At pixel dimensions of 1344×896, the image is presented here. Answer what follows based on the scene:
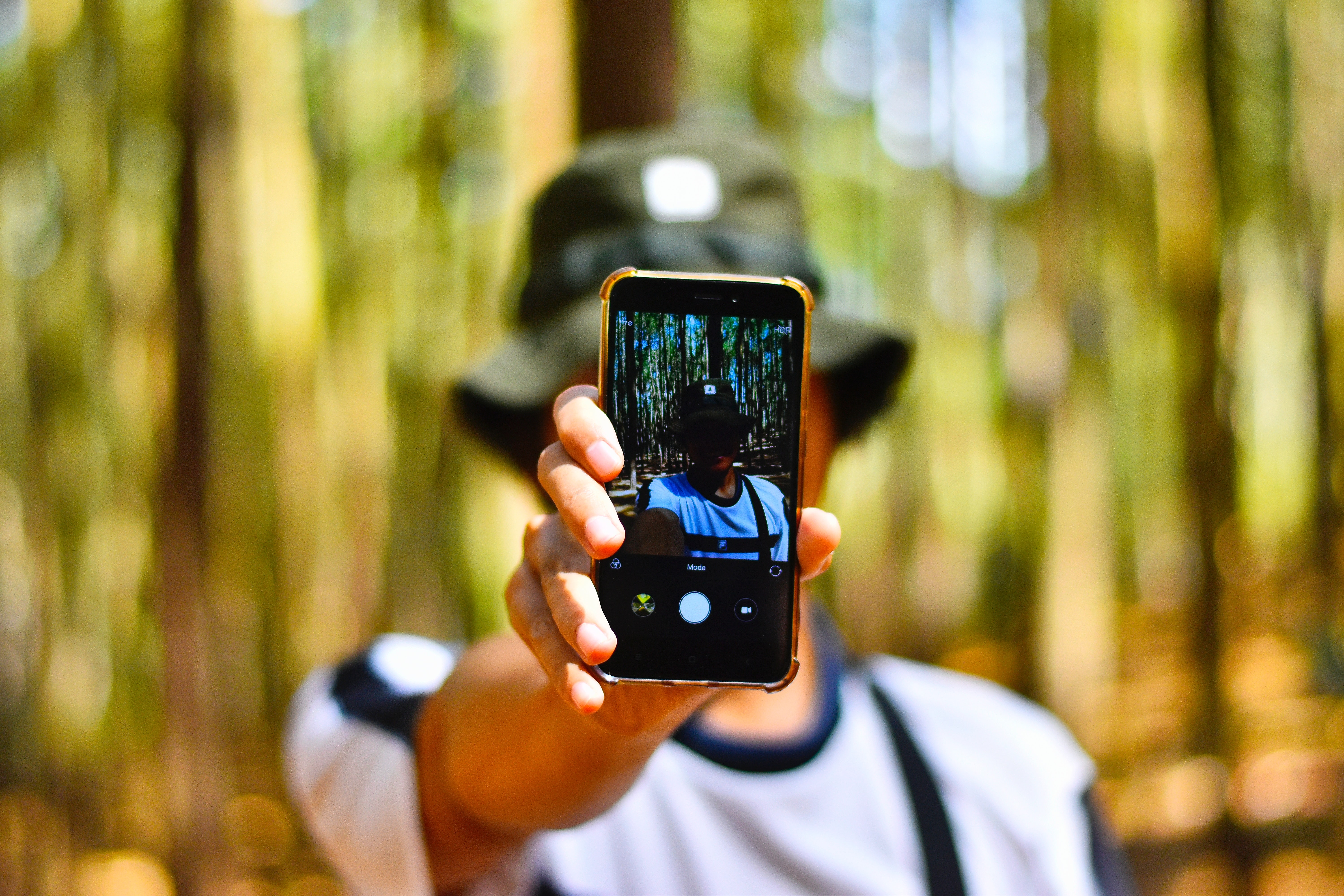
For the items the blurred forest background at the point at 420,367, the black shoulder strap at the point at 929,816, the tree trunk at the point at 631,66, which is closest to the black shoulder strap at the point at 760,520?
the black shoulder strap at the point at 929,816

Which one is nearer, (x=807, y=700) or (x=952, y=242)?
(x=807, y=700)

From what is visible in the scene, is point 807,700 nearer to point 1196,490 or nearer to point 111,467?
point 1196,490

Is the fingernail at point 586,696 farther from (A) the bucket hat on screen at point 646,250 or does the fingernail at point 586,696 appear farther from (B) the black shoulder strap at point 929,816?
(B) the black shoulder strap at point 929,816

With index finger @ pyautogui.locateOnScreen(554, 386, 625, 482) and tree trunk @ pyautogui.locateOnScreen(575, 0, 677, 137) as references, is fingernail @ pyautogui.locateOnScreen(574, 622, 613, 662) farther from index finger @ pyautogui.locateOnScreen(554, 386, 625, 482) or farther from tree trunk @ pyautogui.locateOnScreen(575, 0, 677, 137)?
tree trunk @ pyautogui.locateOnScreen(575, 0, 677, 137)

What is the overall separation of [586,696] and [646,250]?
523 mm

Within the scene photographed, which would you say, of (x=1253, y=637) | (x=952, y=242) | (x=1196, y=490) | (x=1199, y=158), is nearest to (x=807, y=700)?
(x=1196, y=490)

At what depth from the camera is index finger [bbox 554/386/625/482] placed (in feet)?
1.61

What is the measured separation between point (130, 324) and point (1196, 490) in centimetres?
400

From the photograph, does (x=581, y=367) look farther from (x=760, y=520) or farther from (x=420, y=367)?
(x=420, y=367)

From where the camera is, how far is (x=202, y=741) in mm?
2854

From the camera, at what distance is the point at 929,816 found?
935 millimetres

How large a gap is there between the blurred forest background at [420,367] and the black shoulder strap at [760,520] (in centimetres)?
181

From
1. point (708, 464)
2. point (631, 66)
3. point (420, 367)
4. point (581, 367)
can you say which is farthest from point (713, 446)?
point (420, 367)

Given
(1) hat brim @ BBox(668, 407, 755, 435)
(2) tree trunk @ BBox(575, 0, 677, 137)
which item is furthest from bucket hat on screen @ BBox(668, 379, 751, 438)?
(2) tree trunk @ BBox(575, 0, 677, 137)
